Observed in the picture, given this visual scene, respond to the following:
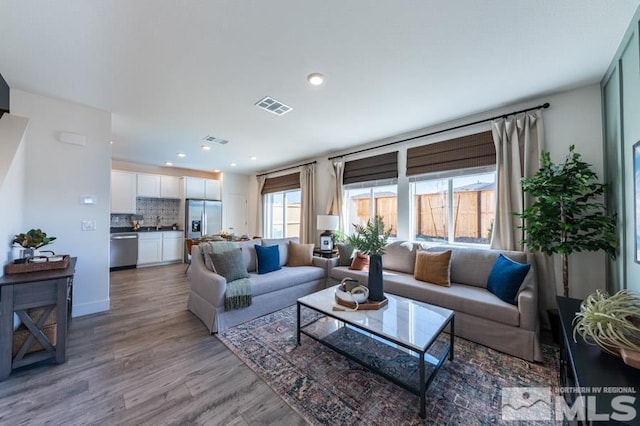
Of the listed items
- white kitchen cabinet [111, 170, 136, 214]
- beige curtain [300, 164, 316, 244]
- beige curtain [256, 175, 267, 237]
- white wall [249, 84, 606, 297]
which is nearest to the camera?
white wall [249, 84, 606, 297]

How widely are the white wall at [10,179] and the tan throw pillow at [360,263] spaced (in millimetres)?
3576

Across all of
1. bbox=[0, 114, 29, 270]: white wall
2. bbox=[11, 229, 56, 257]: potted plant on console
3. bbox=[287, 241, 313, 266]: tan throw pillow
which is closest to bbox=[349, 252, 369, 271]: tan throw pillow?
bbox=[287, 241, 313, 266]: tan throw pillow

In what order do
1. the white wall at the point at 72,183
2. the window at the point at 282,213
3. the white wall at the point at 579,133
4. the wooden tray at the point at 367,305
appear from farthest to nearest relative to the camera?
the window at the point at 282,213
the white wall at the point at 72,183
the white wall at the point at 579,133
the wooden tray at the point at 367,305

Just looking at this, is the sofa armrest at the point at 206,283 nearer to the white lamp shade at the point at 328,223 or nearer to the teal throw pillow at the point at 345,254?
the teal throw pillow at the point at 345,254

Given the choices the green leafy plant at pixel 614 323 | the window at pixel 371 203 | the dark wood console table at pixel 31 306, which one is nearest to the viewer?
the green leafy plant at pixel 614 323

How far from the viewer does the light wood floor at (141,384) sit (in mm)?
1517

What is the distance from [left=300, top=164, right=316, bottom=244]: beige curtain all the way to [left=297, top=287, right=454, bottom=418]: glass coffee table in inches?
114

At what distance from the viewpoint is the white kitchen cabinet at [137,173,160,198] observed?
5.87 meters

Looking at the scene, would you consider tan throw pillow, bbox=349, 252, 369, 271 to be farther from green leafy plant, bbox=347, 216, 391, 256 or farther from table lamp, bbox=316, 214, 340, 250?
green leafy plant, bbox=347, 216, 391, 256

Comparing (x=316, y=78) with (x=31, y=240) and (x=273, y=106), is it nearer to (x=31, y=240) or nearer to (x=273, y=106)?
(x=273, y=106)

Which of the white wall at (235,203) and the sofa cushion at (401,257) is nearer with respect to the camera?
the sofa cushion at (401,257)

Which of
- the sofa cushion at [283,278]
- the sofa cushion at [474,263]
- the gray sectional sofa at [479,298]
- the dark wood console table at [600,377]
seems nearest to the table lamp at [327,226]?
the sofa cushion at [283,278]

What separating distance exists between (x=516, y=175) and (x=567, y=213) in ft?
2.32

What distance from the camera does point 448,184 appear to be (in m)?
3.56
